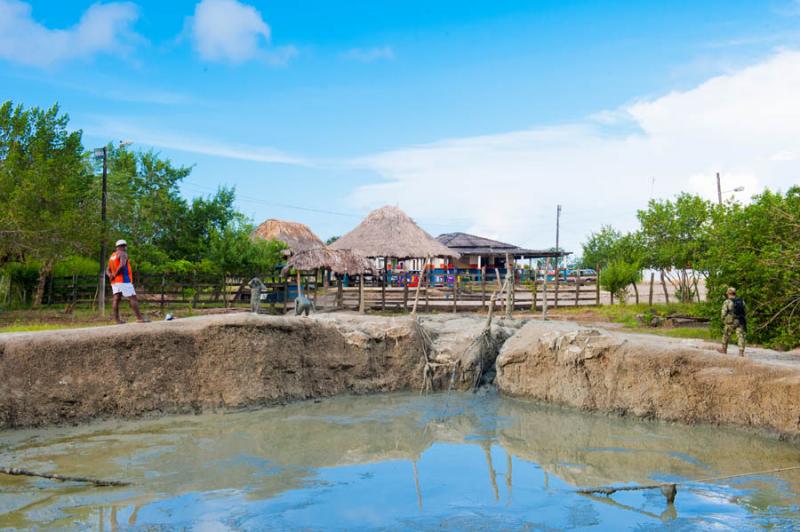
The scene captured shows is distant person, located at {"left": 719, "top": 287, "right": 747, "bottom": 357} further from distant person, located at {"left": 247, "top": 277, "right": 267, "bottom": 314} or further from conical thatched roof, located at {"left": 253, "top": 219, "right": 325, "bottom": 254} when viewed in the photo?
conical thatched roof, located at {"left": 253, "top": 219, "right": 325, "bottom": 254}

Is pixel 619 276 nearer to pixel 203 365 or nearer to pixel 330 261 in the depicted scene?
pixel 330 261

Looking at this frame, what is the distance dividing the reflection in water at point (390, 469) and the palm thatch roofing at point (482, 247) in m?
27.5

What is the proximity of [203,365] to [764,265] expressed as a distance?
1101 cm

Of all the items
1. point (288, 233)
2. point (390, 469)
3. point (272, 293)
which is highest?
point (288, 233)

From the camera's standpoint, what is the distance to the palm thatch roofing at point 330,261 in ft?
77.3

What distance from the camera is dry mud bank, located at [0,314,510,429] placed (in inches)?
368

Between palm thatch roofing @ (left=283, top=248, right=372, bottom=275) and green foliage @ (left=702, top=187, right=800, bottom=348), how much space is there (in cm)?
1176

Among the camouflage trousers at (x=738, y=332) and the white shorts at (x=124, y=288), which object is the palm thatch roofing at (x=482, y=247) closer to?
the camouflage trousers at (x=738, y=332)

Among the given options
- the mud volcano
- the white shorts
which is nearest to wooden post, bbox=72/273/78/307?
the white shorts

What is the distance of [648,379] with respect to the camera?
34.4 ft

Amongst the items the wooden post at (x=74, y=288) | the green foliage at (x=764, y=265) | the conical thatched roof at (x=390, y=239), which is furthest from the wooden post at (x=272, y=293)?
the green foliage at (x=764, y=265)

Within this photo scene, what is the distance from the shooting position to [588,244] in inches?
1896

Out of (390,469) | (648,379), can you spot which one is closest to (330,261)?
(648,379)

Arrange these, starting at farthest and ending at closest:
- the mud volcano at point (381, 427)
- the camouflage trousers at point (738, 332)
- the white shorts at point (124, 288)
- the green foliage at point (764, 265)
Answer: the green foliage at point (764, 265) < the camouflage trousers at point (738, 332) < the white shorts at point (124, 288) < the mud volcano at point (381, 427)
